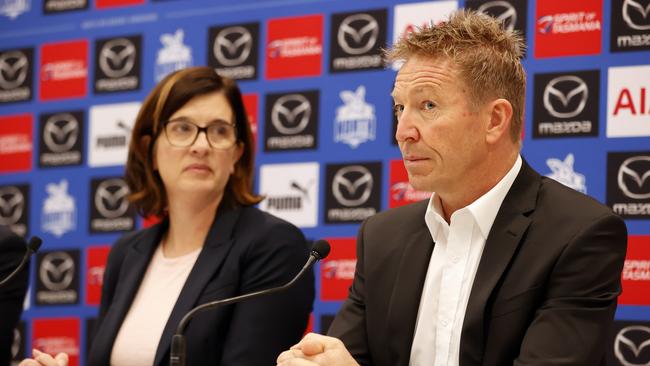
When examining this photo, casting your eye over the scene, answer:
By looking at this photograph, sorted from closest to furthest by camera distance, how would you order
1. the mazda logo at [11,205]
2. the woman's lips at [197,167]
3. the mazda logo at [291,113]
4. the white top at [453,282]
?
the white top at [453,282] → the woman's lips at [197,167] → the mazda logo at [291,113] → the mazda logo at [11,205]

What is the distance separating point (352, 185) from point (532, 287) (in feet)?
6.54

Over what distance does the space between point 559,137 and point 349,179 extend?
42.0 inches

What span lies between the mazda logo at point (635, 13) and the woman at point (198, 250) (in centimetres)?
170

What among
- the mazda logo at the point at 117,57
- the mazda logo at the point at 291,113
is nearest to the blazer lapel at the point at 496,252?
the mazda logo at the point at 291,113

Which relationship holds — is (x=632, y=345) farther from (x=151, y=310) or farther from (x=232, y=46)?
(x=232, y=46)

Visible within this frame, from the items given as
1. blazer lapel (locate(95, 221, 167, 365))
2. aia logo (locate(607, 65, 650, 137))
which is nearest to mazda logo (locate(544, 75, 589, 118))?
aia logo (locate(607, 65, 650, 137))

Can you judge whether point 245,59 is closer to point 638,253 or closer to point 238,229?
point 238,229

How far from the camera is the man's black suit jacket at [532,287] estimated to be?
8.46 feet

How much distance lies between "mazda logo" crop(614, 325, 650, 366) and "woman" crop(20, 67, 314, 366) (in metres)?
1.31

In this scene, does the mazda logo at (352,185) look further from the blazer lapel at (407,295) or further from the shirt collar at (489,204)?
the shirt collar at (489,204)

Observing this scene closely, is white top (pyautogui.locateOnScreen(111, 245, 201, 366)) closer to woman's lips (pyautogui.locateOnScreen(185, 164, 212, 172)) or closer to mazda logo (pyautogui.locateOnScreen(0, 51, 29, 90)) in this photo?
woman's lips (pyautogui.locateOnScreen(185, 164, 212, 172))

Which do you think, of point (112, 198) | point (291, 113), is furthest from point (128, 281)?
point (112, 198)

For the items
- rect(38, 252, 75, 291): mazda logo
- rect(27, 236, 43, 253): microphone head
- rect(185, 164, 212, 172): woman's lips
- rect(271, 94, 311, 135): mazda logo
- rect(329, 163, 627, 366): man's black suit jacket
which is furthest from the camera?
rect(38, 252, 75, 291): mazda logo

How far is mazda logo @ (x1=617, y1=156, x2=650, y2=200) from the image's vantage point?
3.86 m
